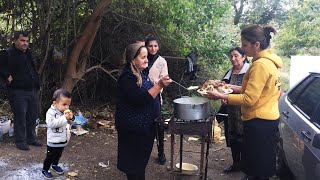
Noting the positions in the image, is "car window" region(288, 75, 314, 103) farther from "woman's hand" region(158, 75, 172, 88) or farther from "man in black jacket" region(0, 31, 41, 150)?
"man in black jacket" region(0, 31, 41, 150)

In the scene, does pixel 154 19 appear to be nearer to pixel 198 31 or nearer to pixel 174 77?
pixel 198 31

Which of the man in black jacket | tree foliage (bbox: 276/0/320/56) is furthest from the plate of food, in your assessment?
tree foliage (bbox: 276/0/320/56)

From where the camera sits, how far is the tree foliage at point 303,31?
14539 mm

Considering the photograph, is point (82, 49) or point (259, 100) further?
point (82, 49)

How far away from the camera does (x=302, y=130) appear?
3.32m

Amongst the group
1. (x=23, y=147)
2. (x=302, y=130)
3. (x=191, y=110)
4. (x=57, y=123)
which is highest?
(x=191, y=110)

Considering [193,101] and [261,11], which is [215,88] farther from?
[261,11]

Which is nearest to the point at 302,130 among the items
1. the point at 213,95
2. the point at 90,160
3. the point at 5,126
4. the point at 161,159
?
the point at 213,95

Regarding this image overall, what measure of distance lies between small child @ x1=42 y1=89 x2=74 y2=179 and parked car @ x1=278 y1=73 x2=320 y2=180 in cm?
242

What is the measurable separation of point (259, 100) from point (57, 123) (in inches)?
87.6

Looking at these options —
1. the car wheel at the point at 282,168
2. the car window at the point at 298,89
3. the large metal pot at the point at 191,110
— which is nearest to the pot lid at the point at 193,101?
the large metal pot at the point at 191,110

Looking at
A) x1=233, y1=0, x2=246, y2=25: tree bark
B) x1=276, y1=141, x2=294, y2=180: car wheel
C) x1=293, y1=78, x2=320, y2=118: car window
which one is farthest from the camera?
x1=233, y1=0, x2=246, y2=25: tree bark

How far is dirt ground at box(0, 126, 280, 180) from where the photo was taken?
15.1ft

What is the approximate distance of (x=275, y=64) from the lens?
10.2ft
